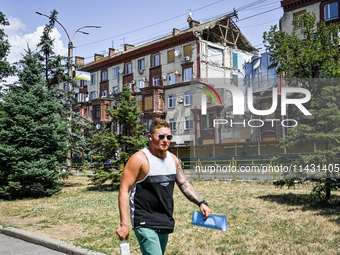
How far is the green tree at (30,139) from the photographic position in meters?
14.3

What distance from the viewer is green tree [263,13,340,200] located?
34.7ft

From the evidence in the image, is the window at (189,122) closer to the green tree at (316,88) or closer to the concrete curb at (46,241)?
the green tree at (316,88)

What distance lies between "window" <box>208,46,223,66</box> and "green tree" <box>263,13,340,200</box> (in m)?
30.9

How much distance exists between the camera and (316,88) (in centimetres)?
1093

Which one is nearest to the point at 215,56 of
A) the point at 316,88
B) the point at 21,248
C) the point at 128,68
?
the point at 128,68

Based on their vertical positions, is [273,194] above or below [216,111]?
below

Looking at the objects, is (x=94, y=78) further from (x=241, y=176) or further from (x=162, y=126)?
(x=162, y=126)

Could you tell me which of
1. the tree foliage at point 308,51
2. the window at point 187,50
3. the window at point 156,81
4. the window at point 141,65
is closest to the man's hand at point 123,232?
the tree foliage at point 308,51

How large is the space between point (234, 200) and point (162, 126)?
9.24m

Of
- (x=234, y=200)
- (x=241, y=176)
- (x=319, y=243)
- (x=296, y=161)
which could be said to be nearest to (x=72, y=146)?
(x=241, y=176)

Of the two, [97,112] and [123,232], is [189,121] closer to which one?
[97,112]

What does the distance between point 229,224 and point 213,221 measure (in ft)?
16.2

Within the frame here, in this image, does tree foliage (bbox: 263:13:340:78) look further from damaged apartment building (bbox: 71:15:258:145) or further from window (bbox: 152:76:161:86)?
window (bbox: 152:76:161:86)

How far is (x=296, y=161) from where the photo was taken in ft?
36.0
